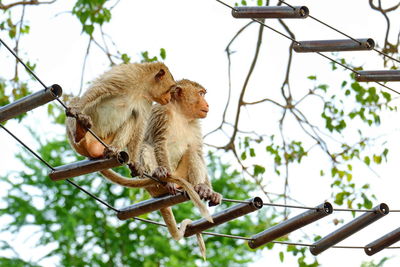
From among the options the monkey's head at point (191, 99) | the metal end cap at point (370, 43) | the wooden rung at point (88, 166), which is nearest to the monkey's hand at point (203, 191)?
the monkey's head at point (191, 99)

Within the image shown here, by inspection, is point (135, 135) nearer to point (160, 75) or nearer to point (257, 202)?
point (160, 75)

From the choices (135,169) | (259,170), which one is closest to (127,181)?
(135,169)

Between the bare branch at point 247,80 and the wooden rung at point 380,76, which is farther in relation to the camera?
the bare branch at point 247,80

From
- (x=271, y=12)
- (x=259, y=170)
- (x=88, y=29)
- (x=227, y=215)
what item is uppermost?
(x=88, y=29)

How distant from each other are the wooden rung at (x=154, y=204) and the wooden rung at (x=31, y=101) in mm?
1479

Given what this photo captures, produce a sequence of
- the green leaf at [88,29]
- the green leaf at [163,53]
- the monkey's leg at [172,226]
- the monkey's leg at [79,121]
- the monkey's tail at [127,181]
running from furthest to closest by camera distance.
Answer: the green leaf at [88,29] → the green leaf at [163,53] → the monkey's leg at [172,226] → the monkey's tail at [127,181] → the monkey's leg at [79,121]

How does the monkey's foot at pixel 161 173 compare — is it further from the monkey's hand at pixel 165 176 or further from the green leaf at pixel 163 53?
the green leaf at pixel 163 53

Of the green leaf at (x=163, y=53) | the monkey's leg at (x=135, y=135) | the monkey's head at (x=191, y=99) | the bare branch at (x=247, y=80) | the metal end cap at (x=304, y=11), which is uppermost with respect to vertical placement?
the bare branch at (x=247, y=80)

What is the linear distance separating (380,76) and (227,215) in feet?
5.00

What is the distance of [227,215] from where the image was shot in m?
6.21

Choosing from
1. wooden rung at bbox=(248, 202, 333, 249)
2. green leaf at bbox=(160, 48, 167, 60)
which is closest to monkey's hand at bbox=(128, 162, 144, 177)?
wooden rung at bbox=(248, 202, 333, 249)

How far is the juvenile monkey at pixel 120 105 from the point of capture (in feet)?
22.9

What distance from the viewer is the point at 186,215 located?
711 inches

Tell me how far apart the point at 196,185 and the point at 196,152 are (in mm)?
713
